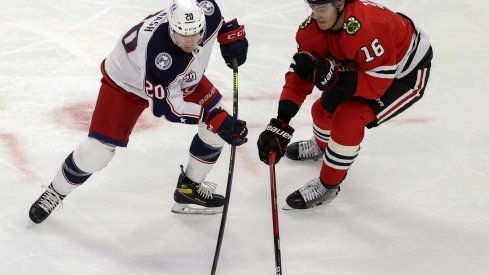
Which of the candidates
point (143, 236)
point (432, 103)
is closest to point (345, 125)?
point (143, 236)

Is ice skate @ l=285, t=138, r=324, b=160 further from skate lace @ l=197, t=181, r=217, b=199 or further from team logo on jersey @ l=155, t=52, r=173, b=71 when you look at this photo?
team logo on jersey @ l=155, t=52, r=173, b=71

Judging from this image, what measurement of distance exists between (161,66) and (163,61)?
2 cm

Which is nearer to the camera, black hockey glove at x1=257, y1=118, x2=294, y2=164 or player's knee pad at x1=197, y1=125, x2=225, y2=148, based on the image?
black hockey glove at x1=257, y1=118, x2=294, y2=164

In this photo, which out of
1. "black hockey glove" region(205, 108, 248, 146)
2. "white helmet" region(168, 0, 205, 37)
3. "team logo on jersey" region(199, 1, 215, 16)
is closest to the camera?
"white helmet" region(168, 0, 205, 37)

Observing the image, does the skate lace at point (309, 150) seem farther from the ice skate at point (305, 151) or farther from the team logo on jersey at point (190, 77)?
the team logo on jersey at point (190, 77)

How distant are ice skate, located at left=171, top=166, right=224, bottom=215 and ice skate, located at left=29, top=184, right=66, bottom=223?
47 centimetres

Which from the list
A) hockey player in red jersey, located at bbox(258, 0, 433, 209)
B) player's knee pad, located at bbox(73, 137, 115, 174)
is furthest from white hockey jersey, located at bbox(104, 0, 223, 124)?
→ hockey player in red jersey, located at bbox(258, 0, 433, 209)

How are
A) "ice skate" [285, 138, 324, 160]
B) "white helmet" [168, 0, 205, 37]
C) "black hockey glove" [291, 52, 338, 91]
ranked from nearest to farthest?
1. "white helmet" [168, 0, 205, 37]
2. "black hockey glove" [291, 52, 338, 91]
3. "ice skate" [285, 138, 324, 160]

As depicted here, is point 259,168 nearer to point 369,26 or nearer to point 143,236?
point 143,236

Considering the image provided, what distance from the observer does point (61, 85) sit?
423 cm

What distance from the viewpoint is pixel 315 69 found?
9.59 feet

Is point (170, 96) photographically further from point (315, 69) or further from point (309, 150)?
point (309, 150)

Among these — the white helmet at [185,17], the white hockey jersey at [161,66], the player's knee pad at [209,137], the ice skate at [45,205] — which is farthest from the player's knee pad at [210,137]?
the ice skate at [45,205]

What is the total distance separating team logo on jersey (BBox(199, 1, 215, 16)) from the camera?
3032 mm
